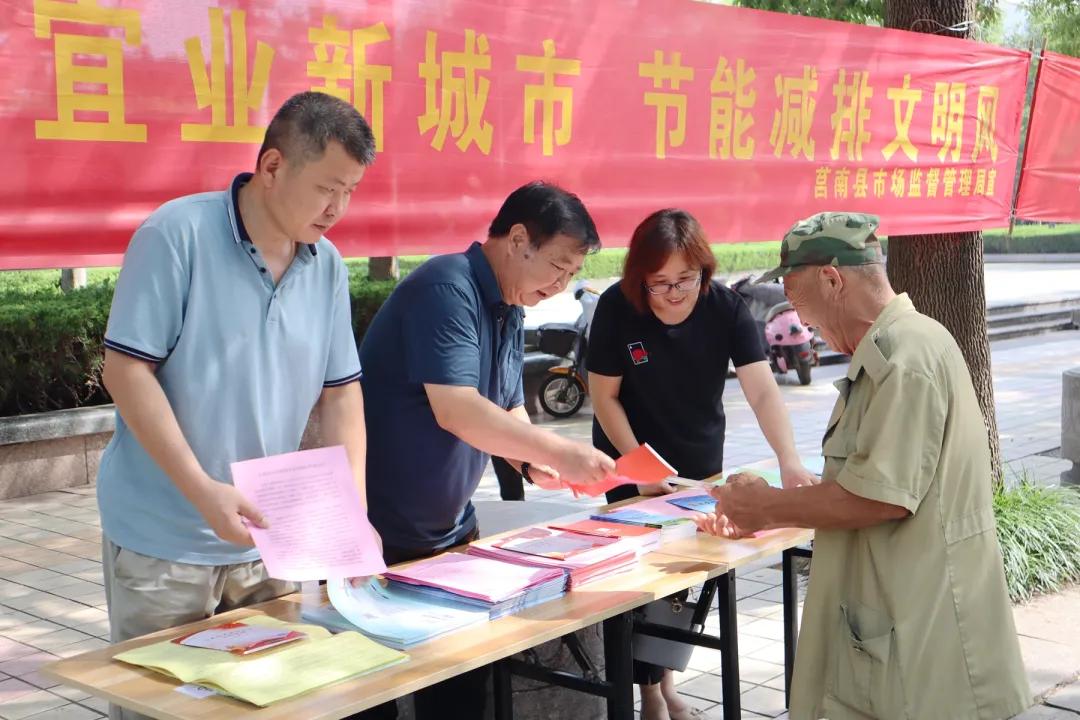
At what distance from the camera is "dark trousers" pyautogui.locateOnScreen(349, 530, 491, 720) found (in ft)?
9.34

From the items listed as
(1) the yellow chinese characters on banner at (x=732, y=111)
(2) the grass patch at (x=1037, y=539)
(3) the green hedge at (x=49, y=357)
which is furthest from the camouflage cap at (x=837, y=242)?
(3) the green hedge at (x=49, y=357)

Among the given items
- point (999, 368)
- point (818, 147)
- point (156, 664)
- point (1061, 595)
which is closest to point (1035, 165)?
point (818, 147)

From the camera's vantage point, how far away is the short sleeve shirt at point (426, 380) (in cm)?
269

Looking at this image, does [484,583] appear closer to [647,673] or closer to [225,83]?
[647,673]

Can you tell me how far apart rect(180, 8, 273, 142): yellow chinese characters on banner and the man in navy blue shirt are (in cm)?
85

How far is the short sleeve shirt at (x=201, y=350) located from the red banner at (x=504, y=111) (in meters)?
0.96

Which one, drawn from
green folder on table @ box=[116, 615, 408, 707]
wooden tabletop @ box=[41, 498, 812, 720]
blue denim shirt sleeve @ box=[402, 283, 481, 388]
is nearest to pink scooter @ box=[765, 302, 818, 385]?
wooden tabletop @ box=[41, 498, 812, 720]

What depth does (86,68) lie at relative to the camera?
9.94 feet

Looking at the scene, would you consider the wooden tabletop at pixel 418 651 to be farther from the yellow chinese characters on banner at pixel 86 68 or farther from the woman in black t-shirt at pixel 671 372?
the yellow chinese characters on banner at pixel 86 68

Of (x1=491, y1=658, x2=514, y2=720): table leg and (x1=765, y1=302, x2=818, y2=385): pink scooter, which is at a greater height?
(x1=491, y1=658, x2=514, y2=720): table leg

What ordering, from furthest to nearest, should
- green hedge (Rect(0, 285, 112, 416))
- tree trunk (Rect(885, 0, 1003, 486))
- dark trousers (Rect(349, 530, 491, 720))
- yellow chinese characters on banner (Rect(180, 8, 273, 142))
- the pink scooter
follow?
the pink scooter → green hedge (Rect(0, 285, 112, 416)) → tree trunk (Rect(885, 0, 1003, 486)) → yellow chinese characters on banner (Rect(180, 8, 273, 142)) → dark trousers (Rect(349, 530, 491, 720))

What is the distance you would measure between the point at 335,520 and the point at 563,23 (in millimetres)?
2389

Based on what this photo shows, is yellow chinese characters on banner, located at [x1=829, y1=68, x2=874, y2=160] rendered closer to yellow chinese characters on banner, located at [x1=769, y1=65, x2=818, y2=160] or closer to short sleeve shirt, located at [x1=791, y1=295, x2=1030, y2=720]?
yellow chinese characters on banner, located at [x1=769, y1=65, x2=818, y2=160]

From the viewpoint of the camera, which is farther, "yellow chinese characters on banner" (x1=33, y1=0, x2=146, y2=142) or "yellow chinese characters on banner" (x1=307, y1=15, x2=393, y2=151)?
"yellow chinese characters on banner" (x1=307, y1=15, x2=393, y2=151)
